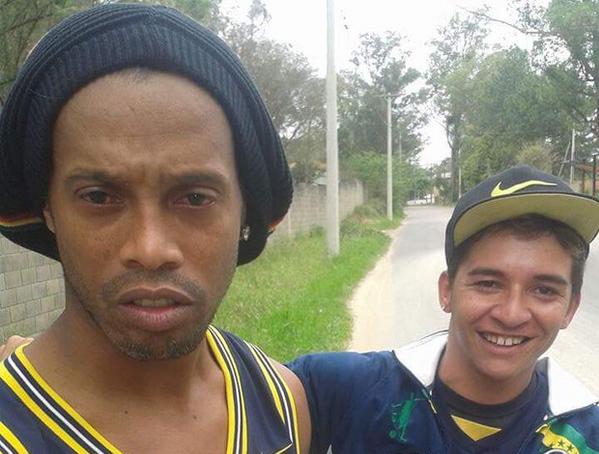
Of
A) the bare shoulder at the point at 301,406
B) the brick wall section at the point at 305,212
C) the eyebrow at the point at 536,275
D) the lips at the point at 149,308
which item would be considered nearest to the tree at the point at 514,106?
the brick wall section at the point at 305,212

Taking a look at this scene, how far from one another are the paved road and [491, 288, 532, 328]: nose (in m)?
3.76

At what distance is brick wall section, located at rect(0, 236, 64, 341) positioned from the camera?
201 inches

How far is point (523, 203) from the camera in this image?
6.18 feet

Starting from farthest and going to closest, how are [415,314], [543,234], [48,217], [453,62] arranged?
[453,62] < [415,314] < [543,234] < [48,217]

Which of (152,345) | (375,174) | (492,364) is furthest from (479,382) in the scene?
(375,174)

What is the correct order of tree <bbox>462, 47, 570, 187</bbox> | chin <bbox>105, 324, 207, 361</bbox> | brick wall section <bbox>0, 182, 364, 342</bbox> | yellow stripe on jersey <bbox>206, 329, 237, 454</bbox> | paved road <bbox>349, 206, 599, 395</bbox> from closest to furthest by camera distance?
chin <bbox>105, 324, 207, 361</bbox>
yellow stripe on jersey <bbox>206, 329, 237, 454</bbox>
brick wall section <bbox>0, 182, 364, 342</bbox>
paved road <bbox>349, 206, 599, 395</bbox>
tree <bbox>462, 47, 570, 187</bbox>

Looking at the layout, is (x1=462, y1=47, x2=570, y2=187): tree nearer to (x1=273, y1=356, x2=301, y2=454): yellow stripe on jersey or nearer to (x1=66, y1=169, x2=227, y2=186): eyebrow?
(x1=273, y1=356, x2=301, y2=454): yellow stripe on jersey

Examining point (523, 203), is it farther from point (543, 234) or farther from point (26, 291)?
point (26, 291)

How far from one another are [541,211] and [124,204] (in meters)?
1.31

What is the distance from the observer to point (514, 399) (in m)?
1.89

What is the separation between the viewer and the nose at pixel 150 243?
3.47 feet

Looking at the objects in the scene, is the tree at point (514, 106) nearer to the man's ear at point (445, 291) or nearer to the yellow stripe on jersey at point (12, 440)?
the man's ear at point (445, 291)

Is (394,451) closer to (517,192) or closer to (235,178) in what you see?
(517,192)

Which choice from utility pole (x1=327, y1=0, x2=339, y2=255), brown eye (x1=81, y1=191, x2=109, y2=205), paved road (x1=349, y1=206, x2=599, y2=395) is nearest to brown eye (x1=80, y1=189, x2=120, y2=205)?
brown eye (x1=81, y1=191, x2=109, y2=205)
